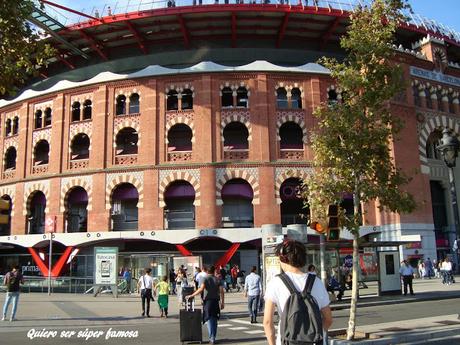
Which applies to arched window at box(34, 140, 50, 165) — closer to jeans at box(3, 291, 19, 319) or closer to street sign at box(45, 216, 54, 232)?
street sign at box(45, 216, 54, 232)

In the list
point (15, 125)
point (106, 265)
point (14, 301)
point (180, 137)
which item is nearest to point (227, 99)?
point (180, 137)

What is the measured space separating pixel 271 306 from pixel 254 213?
28235 millimetres

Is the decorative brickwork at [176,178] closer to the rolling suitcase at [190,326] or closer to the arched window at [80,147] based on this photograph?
the arched window at [80,147]

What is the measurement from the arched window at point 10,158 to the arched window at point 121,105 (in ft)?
34.0

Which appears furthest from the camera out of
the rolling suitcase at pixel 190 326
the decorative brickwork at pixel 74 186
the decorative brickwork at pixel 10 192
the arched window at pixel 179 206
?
the decorative brickwork at pixel 10 192

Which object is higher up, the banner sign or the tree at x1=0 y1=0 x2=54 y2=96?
the tree at x1=0 y1=0 x2=54 y2=96

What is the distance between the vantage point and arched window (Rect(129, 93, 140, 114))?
35500mm

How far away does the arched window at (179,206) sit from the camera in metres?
33.6

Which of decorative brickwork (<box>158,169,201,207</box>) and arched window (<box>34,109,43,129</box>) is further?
arched window (<box>34,109,43,129</box>)

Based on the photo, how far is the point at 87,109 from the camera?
36750 millimetres

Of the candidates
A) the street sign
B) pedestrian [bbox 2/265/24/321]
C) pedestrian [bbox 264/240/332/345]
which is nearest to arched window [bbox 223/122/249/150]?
the street sign

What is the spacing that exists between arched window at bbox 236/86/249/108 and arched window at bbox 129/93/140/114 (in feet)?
23.7

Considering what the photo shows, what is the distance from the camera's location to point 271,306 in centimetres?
449

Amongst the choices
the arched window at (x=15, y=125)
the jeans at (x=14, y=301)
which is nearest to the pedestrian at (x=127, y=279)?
the jeans at (x=14, y=301)
